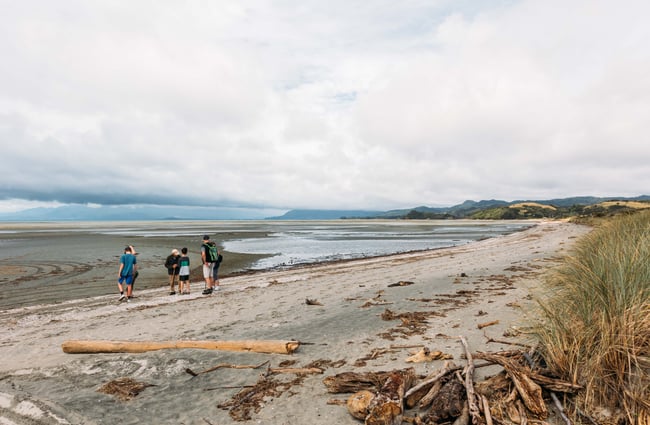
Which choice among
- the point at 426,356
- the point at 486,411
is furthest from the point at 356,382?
the point at 486,411

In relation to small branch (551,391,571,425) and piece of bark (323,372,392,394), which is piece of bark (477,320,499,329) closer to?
piece of bark (323,372,392,394)

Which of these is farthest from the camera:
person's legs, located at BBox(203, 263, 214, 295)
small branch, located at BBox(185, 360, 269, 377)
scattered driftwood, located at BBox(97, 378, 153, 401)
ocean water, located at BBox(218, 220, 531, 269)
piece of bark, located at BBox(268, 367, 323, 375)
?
ocean water, located at BBox(218, 220, 531, 269)

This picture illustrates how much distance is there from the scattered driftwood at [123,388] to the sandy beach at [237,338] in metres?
0.10

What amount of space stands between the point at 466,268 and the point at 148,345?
15.0m

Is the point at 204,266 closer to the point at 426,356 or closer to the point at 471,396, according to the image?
the point at 426,356

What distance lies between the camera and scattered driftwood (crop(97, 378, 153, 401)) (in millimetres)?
5740

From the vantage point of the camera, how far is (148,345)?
7.52 meters

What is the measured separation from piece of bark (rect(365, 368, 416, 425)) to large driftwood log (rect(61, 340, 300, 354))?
112 inches

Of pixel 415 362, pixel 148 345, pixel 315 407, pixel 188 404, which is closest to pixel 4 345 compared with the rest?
pixel 148 345

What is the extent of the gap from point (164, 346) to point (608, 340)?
24.8 ft

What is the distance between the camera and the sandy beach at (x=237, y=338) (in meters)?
5.25

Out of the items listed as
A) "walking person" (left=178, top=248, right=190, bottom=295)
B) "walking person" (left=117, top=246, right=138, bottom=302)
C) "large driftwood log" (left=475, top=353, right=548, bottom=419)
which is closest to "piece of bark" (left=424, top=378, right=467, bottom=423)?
"large driftwood log" (left=475, top=353, right=548, bottom=419)

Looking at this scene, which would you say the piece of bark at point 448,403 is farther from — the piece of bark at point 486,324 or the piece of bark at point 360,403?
the piece of bark at point 486,324

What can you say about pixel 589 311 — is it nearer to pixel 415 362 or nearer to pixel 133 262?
pixel 415 362
